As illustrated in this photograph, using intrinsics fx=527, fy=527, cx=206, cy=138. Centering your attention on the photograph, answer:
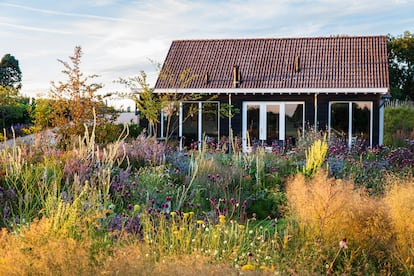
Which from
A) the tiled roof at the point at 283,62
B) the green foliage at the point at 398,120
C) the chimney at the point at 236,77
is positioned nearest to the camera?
the tiled roof at the point at 283,62

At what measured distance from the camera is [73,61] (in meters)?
15.3

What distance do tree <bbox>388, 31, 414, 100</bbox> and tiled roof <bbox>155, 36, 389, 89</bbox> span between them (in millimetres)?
20078

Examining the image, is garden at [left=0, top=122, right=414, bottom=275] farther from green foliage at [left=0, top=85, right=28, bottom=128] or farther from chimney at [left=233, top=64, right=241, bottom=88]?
green foliage at [left=0, top=85, right=28, bottom=128]

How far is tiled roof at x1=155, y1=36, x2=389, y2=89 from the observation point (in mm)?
17984

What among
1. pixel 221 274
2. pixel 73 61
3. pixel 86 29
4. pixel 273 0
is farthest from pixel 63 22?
pixel 221 274

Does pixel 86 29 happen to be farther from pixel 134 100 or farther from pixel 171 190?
pixel 171 190

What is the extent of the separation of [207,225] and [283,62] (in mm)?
14761

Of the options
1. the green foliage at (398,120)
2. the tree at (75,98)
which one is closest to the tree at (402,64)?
the green foliage at (398,120)

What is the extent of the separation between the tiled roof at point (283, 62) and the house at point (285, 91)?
0.11ft

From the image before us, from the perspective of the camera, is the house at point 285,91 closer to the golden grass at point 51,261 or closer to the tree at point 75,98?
the tree at point 75,98

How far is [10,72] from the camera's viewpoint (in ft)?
162

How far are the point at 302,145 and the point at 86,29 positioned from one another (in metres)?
5.94

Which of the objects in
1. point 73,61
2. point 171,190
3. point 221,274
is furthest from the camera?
point 73,61

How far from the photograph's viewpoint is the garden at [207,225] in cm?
331
